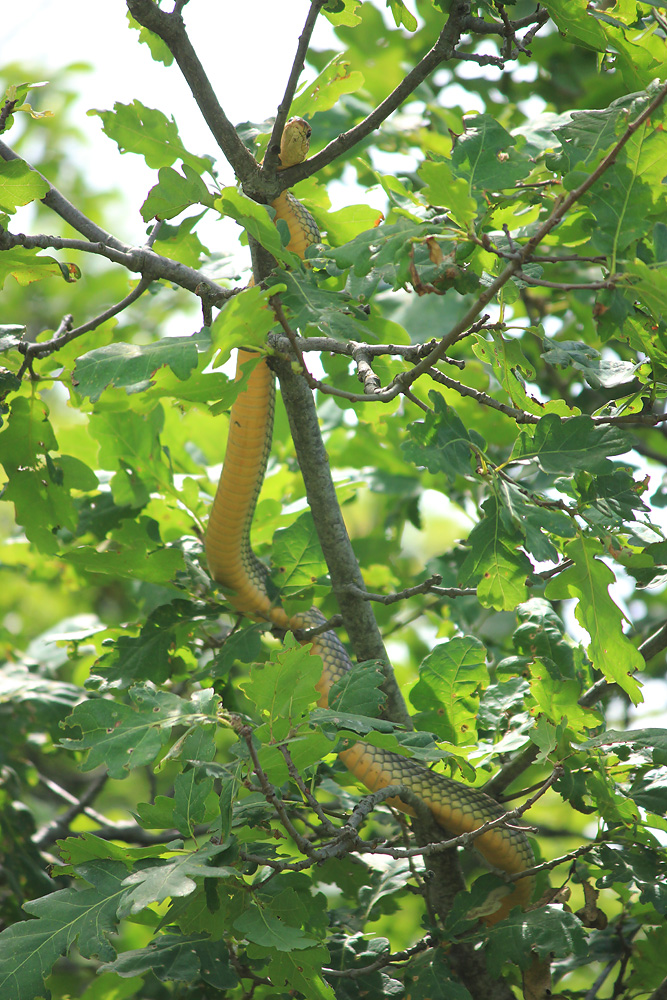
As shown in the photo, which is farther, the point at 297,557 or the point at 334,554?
the point at 297,557

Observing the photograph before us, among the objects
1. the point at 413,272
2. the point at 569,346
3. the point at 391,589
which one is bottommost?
the point at 391,589

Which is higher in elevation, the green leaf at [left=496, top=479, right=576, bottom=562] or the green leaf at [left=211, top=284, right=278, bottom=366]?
the green leaf at [left=211, top=284, right=278, bottom=366]

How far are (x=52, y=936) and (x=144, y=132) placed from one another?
197 centimetres

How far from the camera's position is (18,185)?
2332mm

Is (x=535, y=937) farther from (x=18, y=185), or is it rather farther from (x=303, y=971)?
(x=18, y=185)

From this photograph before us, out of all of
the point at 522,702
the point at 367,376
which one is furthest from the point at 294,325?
the point at 522,702

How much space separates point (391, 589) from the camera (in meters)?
3.90

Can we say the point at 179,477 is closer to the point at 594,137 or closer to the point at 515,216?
the point at 515,216

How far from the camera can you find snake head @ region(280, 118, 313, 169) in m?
2.54

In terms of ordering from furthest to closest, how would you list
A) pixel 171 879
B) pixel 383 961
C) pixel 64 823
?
1. pixel 64 823
2. pixel 383 961
3. pixel 171 879

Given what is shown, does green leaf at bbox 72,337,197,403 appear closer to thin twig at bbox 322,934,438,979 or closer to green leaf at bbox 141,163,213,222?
green leaf at bbox 141,163,213,222

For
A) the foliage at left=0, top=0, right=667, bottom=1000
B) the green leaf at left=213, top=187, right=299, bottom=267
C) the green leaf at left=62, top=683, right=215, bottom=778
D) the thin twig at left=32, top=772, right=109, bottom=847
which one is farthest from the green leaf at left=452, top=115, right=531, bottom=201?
the thin twig at left=32, top=772, right=109, bottom=847

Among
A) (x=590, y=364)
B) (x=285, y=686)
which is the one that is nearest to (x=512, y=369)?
(x=590, y=364)

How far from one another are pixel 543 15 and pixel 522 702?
211 cm
